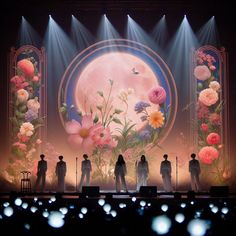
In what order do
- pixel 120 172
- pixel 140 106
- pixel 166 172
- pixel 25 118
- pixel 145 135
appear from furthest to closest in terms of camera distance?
pixel 25 118 → pixel 140 106 → pixel 145 135 → pixel 166 172 → pixel 120 172

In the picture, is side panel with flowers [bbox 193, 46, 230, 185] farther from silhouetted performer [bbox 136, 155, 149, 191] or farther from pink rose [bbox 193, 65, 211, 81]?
silhouetted performer [bbox 136, 155, 149, 191]

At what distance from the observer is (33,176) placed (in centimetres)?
1611

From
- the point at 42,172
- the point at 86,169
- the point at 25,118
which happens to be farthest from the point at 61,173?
the point at 25,118

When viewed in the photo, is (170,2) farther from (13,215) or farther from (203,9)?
(13,215)

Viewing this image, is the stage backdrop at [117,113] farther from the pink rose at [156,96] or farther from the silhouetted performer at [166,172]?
the silhouetted performer at [166,172]

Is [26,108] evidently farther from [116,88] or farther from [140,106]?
[140,106]

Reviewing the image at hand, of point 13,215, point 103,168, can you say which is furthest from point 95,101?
point 13,215

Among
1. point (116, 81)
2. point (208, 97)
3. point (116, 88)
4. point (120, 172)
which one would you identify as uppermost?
point (116, 81)

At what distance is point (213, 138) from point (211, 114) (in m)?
0.75

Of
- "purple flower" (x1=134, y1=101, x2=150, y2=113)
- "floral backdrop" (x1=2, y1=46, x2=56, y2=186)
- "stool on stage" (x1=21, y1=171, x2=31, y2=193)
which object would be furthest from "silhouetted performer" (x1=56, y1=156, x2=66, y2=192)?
"purple flower" (x1=134, y1=101, x2=150, y2=113)

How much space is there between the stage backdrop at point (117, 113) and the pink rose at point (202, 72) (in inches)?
1.2

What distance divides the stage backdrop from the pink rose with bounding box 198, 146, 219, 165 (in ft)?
0.10

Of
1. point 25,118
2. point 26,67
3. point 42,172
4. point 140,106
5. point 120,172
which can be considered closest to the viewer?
point 120,172

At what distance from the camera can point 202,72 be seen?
1653 centimetres
